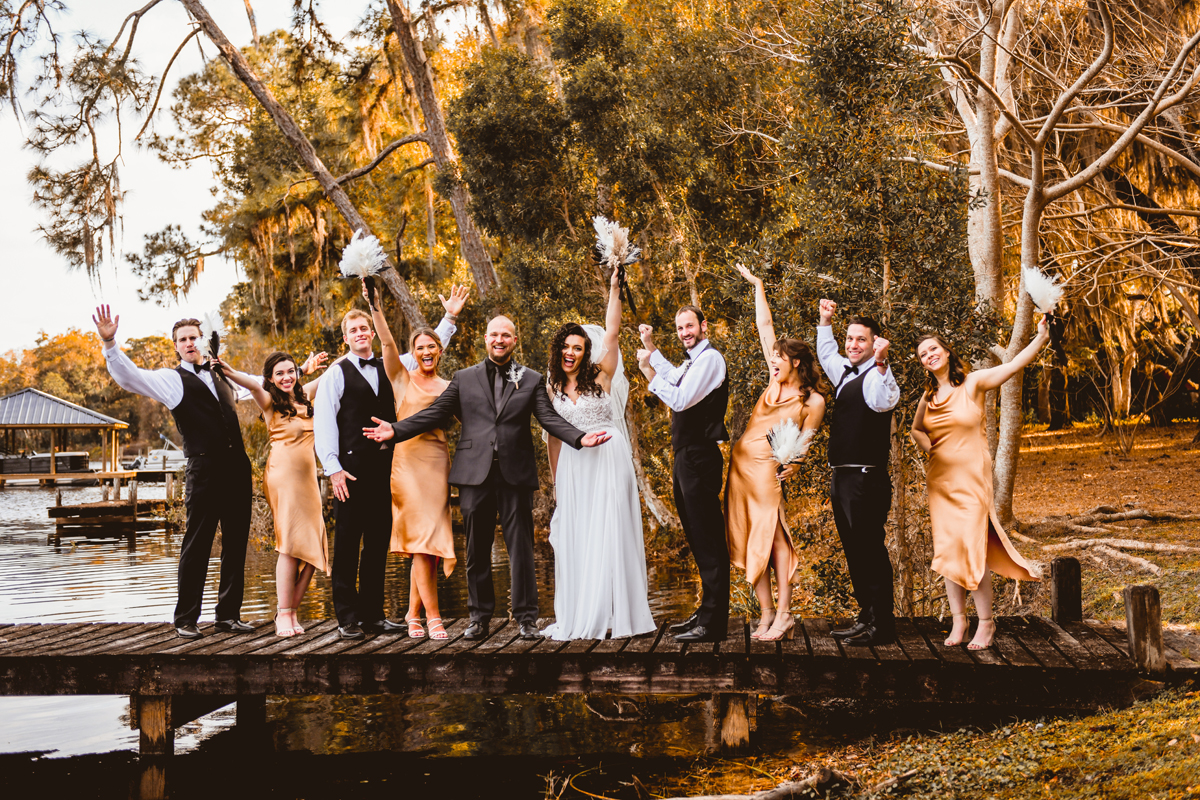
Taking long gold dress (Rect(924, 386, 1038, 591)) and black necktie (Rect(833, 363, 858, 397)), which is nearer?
long gold dress (Rect(924, 386, 1038, 591))

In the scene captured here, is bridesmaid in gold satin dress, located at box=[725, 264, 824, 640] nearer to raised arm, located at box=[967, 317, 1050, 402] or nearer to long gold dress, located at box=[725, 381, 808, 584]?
long gold dress, located at box=[725, 381, 808, 584]

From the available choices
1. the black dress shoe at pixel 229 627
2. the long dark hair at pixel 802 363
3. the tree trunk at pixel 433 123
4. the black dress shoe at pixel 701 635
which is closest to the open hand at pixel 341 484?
the black dress shoe at pixel 229 627

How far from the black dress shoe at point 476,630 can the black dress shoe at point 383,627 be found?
1.82 ft

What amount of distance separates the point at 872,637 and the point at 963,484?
113cm

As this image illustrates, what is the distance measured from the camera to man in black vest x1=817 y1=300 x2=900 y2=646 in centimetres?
592

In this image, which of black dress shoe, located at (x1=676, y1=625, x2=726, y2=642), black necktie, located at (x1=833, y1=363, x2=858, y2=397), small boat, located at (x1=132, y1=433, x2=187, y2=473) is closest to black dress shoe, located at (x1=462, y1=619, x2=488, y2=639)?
black dress shoe, located at (x1=676, y1=625, x2=726, y2=642)

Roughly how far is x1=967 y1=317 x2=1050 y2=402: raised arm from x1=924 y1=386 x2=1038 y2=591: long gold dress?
117 millimetres

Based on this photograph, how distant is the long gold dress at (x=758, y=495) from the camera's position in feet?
19.9

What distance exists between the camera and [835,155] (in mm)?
7742

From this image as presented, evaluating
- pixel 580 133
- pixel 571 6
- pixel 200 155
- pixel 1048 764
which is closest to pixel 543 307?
pixel 580 133

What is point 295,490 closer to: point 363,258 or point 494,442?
point 494,442

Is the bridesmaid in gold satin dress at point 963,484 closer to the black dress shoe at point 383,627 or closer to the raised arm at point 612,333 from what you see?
the raised arm at point 612,333

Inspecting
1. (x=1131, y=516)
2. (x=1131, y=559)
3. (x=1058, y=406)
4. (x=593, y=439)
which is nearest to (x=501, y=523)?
(x=593, y=439)

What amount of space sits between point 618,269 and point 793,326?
2.41 metres
